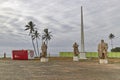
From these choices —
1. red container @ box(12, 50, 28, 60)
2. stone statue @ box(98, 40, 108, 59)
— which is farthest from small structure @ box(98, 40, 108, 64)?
red container @ box(12, 50, 28, 60)

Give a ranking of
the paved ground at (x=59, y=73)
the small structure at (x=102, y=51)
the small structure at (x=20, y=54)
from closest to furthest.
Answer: the paved ground at (x=59, y=73)
the small structure at (x=102, y=51)
the small structure at (x=20, y=54)

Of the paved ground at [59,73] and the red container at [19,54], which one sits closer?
the paved ground at [59,73]

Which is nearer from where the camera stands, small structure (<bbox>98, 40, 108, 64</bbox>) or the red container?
small structure (<bbox>98, 40, 108, 64</bbox>)

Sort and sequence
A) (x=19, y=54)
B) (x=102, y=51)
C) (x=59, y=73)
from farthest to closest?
(x=19, y=54) → (x=102, y=51) → (x=59, y=73)

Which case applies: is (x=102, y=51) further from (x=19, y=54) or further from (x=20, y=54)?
(x=19, y=54)

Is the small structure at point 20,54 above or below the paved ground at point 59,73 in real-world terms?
above

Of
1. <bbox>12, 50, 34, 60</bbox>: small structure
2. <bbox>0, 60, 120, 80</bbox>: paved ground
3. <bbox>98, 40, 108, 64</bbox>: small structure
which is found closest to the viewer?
<bbox>0, 60, 120, 80</bbox>: paved ground

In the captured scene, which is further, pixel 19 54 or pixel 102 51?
pixel 19 54

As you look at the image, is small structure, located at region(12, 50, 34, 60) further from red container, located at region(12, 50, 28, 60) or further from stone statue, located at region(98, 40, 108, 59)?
stone statue, located at region(98, 40, 108, 59)

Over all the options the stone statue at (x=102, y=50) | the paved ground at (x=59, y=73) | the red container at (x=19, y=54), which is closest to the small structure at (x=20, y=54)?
the red container at (x=19, y=54)

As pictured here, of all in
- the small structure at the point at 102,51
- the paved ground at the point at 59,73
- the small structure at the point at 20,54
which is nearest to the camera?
the paved ground at the point at 59,73

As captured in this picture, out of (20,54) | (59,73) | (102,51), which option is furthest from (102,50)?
(20,54)

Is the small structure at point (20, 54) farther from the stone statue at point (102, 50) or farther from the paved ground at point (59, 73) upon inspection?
the paved ground at point (59, 73)

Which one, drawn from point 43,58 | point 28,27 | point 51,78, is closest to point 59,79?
point 51,78
